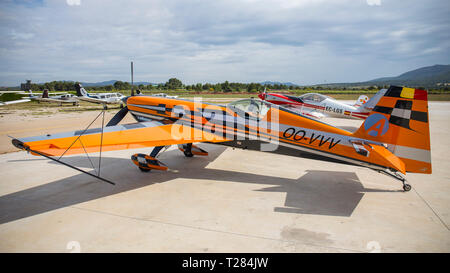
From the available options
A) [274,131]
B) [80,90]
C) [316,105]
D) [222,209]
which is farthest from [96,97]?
[222,209]

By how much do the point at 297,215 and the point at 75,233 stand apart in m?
3.73

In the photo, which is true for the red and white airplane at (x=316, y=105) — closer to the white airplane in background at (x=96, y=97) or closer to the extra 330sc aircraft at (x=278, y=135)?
the extra 330sc aircraft at (x=278, y=135)

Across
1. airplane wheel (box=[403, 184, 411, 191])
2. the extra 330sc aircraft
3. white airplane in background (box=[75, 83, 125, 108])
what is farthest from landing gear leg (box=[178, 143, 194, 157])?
white airplane in background (box=[75, 83, 125, 108])

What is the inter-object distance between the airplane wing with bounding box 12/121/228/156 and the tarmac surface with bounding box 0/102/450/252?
3.56 feet

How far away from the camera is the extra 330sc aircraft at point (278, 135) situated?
15.6 ft

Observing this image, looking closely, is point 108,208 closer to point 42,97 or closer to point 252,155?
point 252,155

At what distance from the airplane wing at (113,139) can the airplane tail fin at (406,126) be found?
3665mm

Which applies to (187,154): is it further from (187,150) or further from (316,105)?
(316,105)

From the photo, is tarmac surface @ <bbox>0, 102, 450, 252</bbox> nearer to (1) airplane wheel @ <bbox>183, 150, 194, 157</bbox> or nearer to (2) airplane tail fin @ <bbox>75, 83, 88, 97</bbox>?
(1) airplane wheel @ <bbox>183, 150, 194, 157</bbox>

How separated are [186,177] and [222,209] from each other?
2.13 m

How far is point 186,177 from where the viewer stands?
21.6ft

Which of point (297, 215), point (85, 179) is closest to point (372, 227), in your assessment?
point (297, 215)

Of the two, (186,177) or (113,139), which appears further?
(186,177)

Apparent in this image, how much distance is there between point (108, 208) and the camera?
4773 millimetres
